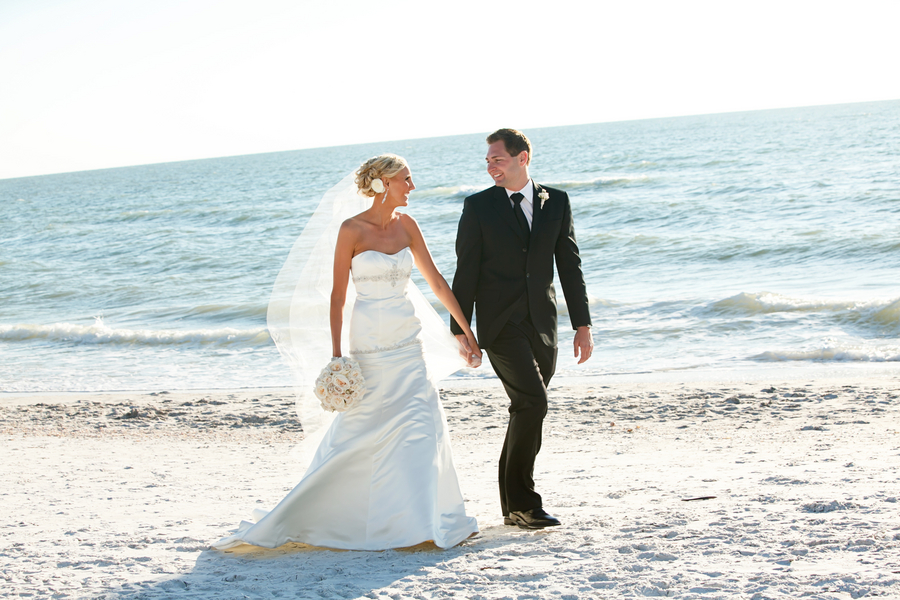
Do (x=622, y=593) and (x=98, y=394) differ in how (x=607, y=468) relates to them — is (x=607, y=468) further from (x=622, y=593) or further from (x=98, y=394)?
(x=98, y=394)

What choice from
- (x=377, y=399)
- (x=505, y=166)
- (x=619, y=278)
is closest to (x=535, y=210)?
(x=505, y=166)

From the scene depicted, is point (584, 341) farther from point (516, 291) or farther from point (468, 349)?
point (468, 349)

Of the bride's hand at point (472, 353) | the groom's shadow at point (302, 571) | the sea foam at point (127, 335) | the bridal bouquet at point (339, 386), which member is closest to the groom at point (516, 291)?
the bride's hand at point (472, 353)

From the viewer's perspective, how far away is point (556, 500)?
4.65 m

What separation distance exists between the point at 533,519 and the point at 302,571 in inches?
48.1

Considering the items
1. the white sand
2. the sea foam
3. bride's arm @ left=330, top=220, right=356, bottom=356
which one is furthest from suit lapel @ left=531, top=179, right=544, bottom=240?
the sea foam

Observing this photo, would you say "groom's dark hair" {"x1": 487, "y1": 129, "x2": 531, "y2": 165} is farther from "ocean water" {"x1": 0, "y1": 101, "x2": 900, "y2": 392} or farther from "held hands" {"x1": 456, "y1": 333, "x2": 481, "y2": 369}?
"ocean water" {"x1": 0, "y1": 101, "x2": 900, "y2": 392}

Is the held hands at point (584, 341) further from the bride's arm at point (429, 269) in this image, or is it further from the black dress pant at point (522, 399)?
the bride's arm at point (429, 269)

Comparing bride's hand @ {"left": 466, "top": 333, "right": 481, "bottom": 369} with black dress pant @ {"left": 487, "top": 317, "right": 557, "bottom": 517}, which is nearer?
black dress pant @ {"left": 487, "top": 317, "right": 557, "bottom": 517}

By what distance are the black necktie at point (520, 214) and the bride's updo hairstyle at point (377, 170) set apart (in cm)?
62

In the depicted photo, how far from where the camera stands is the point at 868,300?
450 inches

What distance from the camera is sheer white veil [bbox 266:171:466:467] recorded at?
407 centimetres

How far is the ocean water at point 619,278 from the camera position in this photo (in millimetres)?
10422

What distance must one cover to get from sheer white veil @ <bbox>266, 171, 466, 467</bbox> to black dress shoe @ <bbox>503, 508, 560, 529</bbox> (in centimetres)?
84
